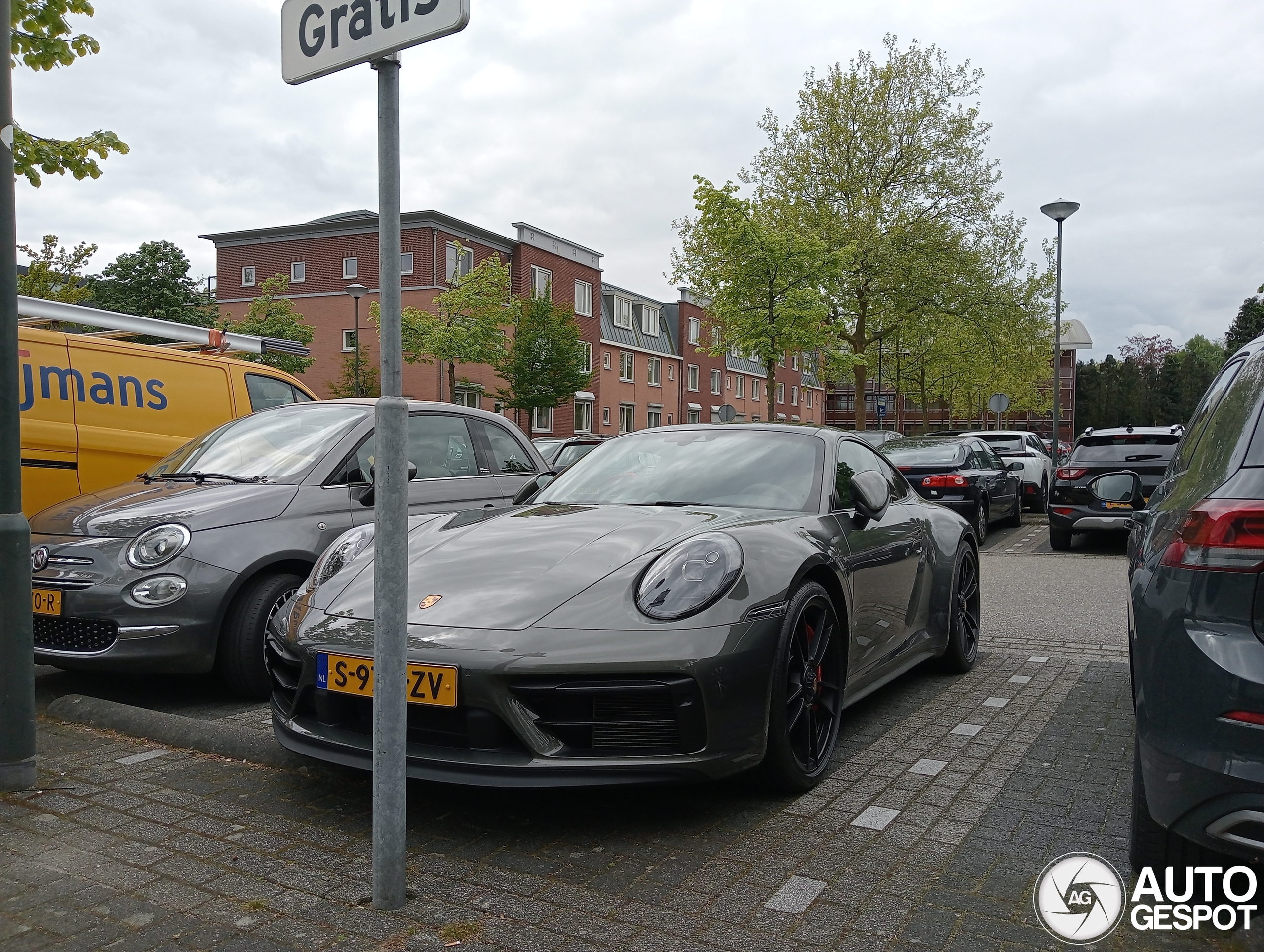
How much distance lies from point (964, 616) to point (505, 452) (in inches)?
123

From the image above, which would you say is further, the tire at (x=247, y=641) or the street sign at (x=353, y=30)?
the tire at (x=247, y=641)

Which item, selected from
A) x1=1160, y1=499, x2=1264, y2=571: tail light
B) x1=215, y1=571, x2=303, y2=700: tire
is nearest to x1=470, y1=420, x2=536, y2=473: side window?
x1=215, y1=571, x2=303, y2=700: tire

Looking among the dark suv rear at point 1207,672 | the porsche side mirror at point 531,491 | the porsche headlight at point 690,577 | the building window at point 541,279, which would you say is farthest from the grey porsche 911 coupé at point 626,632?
the building window at point 541,279

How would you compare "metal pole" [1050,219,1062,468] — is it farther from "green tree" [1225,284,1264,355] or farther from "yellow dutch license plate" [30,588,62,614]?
"green tree" [1225,284,1264,355]

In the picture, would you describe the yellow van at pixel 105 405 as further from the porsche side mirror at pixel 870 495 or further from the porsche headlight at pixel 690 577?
the porsche side mirror at pixel 870 495

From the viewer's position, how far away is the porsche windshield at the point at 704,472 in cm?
423

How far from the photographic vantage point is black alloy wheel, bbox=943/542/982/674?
5.42 meters

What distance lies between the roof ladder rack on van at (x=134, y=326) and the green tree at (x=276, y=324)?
2493cm

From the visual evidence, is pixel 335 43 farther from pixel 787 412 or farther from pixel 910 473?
pixel 787 412

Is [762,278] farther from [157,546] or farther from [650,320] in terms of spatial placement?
[650,320]

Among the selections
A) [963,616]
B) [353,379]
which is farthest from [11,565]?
[353,379]

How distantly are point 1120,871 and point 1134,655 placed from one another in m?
0.67

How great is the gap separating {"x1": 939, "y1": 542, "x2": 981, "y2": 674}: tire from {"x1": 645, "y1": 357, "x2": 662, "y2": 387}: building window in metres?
50.2

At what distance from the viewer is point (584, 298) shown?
49594 millimetres
